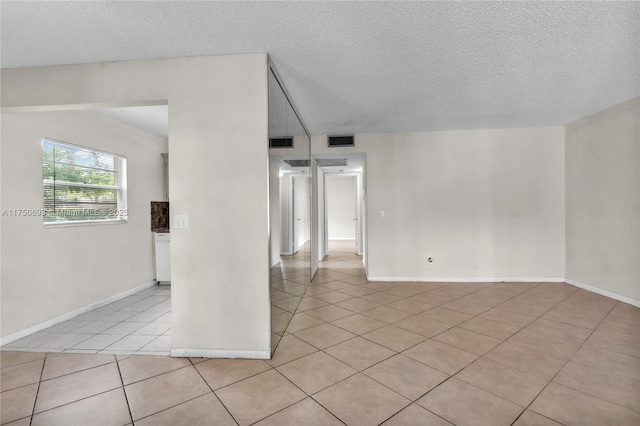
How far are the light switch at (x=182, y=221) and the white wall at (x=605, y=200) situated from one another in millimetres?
5131

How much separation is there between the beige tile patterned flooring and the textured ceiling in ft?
8.30

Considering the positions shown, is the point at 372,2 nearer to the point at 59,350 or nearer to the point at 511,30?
the point at 511,30

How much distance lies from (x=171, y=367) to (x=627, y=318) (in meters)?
4.67

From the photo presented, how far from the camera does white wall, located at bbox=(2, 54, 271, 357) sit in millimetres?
2490

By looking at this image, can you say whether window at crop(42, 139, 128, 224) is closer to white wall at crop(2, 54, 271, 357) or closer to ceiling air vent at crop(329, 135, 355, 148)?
white wall at crop(2, 54, 271, 357)

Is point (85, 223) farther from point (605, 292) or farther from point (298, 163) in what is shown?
point (605, 292)

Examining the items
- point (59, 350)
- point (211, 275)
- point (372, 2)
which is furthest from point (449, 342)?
point (59, 350)

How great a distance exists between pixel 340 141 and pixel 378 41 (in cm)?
282

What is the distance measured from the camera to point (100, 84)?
2611 mm

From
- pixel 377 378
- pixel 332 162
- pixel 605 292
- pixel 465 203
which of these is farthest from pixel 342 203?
pixel 377 378

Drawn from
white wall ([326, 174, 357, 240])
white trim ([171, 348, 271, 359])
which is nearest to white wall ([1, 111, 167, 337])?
white trim ([171, 348, 271, 359])

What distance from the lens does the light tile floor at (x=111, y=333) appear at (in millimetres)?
2711

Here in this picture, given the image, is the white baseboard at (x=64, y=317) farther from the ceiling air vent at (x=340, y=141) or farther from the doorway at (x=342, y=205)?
the doorway at (x=342, y=205)

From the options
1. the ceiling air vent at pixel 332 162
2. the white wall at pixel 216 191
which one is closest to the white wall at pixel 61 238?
the white wall at pixel 216 191
